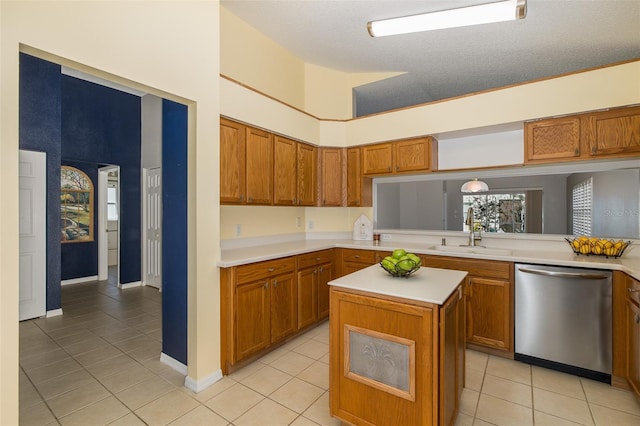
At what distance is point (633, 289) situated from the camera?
7.13 ft

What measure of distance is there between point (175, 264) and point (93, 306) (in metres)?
2.83

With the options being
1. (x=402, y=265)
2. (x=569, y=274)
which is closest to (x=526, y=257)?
(x=569, y=274)

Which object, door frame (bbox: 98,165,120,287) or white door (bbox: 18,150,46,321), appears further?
door frame (bbox: 98,165,120,287)

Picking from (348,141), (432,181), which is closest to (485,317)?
(432,181)

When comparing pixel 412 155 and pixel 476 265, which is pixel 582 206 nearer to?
pixel 476 265

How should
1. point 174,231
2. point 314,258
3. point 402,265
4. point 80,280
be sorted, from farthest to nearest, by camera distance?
point 80,280 → point 314,258 → point 174,231 → point 402,265

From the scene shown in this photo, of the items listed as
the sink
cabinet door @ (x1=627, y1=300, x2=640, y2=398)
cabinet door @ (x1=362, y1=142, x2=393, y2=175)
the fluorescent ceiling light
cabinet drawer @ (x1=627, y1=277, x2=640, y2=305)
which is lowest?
cabinet door @ (x1=627, y1=300, x2=640, y2=398)

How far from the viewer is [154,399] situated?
224 cm

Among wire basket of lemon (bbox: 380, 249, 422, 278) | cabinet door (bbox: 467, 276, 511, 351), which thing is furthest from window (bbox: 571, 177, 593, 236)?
wire basket of lemon (bbox: 380, 249, 422, 278)

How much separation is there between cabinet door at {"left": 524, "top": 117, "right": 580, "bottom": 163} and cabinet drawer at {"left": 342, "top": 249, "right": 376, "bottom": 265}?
6.13ft

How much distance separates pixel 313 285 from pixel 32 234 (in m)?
3.71

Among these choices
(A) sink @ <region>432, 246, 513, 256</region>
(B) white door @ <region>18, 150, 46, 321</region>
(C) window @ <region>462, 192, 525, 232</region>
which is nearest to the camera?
(A) sink @ <region>432, 246, 513, 256</region>

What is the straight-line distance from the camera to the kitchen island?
153 cm

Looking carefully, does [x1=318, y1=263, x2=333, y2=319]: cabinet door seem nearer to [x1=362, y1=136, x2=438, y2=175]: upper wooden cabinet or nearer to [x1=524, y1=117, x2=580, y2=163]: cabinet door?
[x1=362, y1=136, x2=438, y2=175]: upper wooden cabinet
